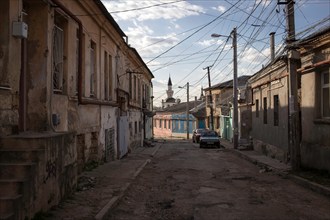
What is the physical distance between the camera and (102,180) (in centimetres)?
1251

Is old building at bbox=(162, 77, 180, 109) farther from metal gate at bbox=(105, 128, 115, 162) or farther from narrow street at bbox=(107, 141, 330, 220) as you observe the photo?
narrow street at bbox=(107, 141, 330, 220)

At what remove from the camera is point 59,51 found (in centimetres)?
1123

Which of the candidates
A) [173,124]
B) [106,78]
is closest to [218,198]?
[106,78]

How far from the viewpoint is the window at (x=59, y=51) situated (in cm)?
1095

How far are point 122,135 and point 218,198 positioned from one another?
12198 mm

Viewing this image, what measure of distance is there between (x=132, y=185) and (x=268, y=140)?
11437mm

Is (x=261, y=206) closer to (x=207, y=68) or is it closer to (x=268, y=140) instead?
(x=268, y=140)

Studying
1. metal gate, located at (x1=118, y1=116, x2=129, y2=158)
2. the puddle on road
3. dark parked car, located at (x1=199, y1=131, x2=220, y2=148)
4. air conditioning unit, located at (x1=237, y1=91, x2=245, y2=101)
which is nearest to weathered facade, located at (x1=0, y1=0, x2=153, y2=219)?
the puddle on road

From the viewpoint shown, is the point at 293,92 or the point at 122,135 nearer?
the point at 293,92

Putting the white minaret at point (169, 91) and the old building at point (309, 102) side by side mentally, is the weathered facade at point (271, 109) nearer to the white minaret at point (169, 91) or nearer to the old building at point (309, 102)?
the old building at point (309, 102)

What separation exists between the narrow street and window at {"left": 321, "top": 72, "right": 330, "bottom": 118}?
2535 mm

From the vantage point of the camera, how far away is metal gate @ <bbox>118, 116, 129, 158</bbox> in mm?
21239

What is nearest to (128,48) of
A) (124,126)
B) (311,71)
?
(124,126)

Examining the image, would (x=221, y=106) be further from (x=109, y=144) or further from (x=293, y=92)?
(x=293, y=92)
